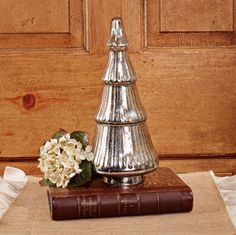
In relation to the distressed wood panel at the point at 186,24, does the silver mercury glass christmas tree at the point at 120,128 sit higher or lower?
lower

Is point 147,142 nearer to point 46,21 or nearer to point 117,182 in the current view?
point 117,182

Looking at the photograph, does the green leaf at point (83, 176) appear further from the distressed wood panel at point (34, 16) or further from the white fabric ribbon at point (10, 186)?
the distressed wood panel at point (34, 16)

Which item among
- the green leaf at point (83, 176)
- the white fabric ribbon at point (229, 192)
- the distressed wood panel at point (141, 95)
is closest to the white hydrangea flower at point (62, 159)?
the green leaf at point (83, 176)

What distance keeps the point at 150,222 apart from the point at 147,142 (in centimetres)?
15

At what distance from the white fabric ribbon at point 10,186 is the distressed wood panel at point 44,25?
27 centimetres

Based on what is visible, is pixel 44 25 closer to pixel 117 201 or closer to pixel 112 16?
pixel 112 16

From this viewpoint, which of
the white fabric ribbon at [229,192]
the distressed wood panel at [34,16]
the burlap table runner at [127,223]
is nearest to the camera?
the burlap table runner at [127,223]

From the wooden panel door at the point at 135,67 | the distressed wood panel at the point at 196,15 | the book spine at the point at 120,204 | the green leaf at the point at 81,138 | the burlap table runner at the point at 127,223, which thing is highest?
the distressed wood panel at the point at 196,15

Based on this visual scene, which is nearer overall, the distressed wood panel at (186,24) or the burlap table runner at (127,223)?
the burlap table runner at (127,223)

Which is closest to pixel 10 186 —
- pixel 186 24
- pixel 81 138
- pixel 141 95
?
pixel 81 138

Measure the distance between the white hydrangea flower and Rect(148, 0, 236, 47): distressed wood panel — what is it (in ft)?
1.39

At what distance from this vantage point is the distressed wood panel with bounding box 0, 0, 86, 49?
1.30 m

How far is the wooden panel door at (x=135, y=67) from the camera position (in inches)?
51.2

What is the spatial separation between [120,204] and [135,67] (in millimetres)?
455
